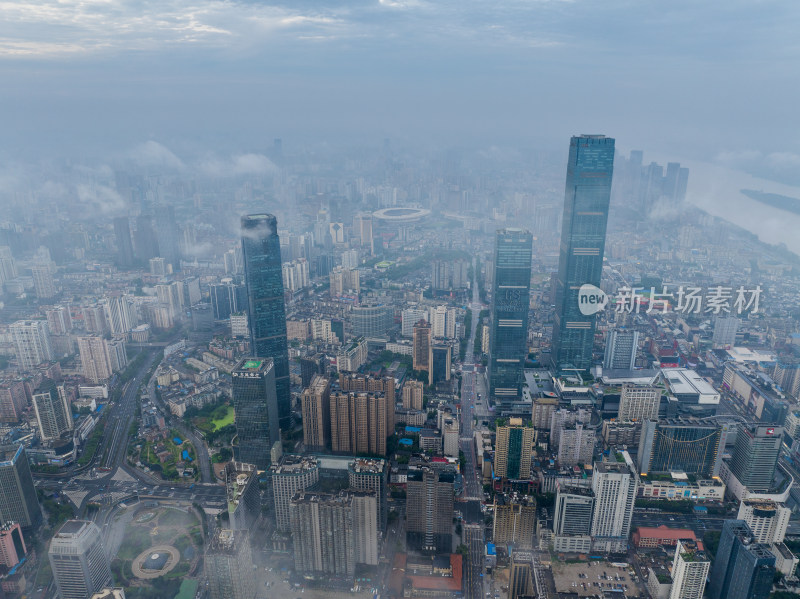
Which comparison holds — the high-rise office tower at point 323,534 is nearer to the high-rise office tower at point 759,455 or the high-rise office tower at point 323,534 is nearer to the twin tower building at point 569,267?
the twin tower building at point 569,267

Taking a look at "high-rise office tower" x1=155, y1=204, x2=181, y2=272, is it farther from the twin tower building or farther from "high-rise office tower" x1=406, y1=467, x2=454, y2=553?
"high-rise office tower" x1=406, y1=467, x2=454, y2=553

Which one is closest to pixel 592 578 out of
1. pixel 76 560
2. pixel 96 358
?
pixel 76 560

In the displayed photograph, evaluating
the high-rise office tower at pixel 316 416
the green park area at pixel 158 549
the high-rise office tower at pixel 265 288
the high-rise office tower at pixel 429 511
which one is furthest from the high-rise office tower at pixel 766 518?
the high-rise office tower at pixel 265 288

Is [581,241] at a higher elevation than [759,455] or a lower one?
higher

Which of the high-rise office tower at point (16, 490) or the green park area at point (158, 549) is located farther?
the high-rise office tower at point (16, 490)

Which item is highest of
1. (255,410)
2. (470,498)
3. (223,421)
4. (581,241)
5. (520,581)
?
(581,241)

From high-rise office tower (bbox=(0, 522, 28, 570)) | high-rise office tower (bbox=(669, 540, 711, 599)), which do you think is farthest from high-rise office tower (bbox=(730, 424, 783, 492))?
high-rise office tower (bbox=(0, 522, 28, 570))

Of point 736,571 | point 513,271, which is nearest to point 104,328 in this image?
point 513,271

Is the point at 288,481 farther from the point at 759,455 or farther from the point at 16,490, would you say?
the point at 759,455
